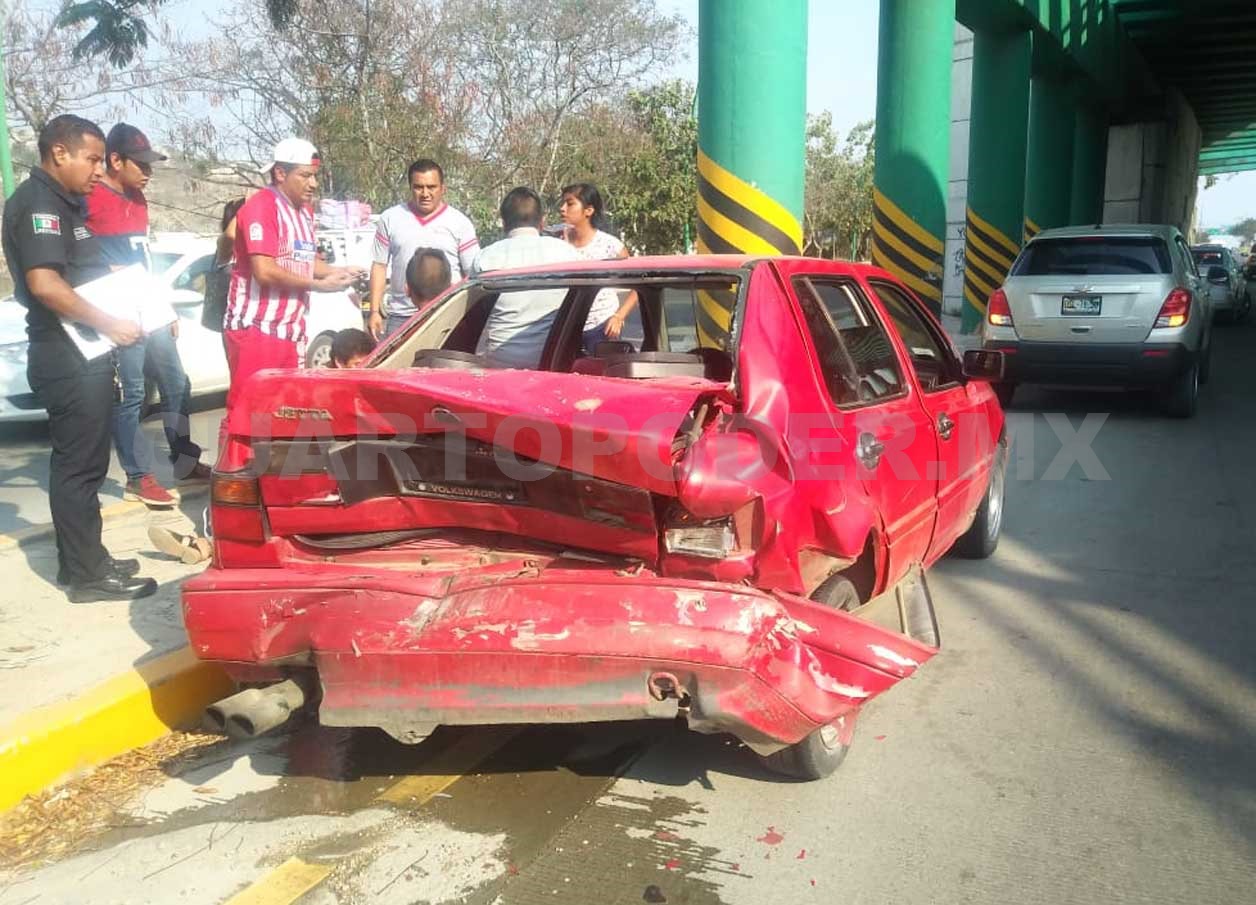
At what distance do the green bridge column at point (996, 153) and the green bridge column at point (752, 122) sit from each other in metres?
9.25

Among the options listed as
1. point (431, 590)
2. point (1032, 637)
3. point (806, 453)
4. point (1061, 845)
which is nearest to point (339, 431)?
point (431, 590)

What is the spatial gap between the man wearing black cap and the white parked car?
1.55 metres

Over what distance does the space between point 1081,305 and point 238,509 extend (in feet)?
26.4

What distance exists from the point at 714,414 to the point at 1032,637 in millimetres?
2323

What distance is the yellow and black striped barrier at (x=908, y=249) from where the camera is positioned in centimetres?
1310

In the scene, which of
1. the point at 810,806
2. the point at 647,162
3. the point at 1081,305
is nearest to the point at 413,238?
the point at 810,806

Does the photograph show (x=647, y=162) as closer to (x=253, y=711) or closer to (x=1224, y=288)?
(x=1224, y=288)

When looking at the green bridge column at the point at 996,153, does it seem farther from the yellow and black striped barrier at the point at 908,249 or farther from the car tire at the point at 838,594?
the car tire at the point at 838,594

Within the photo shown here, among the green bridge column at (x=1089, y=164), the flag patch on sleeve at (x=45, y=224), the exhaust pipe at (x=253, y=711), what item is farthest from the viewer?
the green bridge column at (x=1089, y=164)

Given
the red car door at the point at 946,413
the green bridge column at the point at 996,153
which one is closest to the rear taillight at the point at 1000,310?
the red car door at the point at 946,413

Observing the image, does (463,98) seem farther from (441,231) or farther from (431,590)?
(431,590)

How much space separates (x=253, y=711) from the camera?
3.03 meters

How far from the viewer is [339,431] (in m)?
3.15

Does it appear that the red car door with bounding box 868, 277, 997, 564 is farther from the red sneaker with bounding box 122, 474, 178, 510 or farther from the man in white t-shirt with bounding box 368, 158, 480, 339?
the red sneaker with bounding box 122, 474, 178, 510
